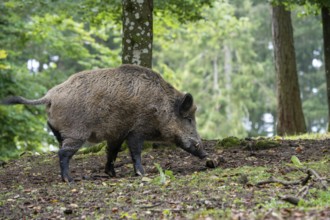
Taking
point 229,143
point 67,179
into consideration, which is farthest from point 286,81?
point 67,179

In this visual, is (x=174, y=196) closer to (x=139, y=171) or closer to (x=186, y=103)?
(x=139, y=171)

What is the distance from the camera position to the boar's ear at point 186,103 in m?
8.98

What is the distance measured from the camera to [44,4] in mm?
13891

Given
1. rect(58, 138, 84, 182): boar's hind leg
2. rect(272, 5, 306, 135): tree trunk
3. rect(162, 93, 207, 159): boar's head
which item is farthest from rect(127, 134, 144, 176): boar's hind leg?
rect(272, 5, 306, 135): tree trunk

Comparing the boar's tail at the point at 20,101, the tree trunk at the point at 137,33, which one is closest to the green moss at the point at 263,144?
the tree trunk at the point at 137,33

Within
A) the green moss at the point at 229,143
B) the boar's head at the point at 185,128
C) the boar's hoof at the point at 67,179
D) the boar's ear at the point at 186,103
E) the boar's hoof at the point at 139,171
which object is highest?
the boar's ear at the point at 186,103

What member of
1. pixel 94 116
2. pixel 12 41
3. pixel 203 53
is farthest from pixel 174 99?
pixel 203 53

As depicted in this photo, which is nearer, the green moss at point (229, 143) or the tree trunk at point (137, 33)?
the tree trunk at point (137, 33)

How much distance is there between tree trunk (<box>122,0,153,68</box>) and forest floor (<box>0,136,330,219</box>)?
1.57 m

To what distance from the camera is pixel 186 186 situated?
6.79 m

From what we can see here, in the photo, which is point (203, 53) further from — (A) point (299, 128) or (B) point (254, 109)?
(A) point (299, 128)

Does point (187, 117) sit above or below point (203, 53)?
below

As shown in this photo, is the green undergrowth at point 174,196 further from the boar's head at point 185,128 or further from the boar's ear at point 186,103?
the boar's ear at point 186,103

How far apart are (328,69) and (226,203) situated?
23.6ft
